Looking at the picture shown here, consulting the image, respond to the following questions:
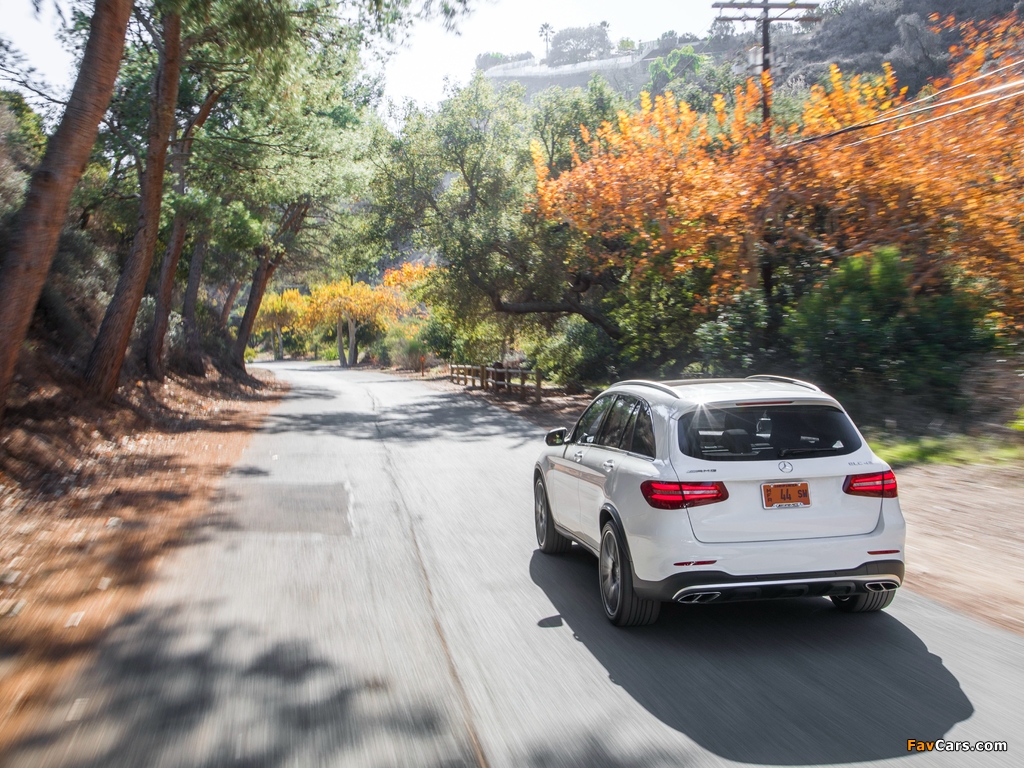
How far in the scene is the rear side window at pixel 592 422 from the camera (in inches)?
275

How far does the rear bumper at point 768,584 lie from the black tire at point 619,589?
225 millimetres

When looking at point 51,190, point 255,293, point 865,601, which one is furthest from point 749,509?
point 255,293

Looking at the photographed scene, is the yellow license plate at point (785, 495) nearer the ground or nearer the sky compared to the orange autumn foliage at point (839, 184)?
nearer the ground

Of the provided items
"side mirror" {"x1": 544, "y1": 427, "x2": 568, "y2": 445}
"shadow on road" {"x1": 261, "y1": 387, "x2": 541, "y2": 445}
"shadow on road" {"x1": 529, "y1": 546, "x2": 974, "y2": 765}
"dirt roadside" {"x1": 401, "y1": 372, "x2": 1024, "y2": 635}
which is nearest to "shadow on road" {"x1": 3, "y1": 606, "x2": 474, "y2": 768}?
"shadow on road" {"x1": 529, "y1": 546, "x2": 974, "y2": 765}

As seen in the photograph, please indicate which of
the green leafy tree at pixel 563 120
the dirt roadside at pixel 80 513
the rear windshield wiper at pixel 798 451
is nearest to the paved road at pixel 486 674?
the dirt roadside at pixel 80 513

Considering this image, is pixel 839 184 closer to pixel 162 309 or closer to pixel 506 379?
pixel 506 379

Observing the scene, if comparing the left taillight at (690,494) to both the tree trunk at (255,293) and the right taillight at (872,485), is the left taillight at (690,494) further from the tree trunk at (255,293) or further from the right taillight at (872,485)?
the tree trunk at (255,293)

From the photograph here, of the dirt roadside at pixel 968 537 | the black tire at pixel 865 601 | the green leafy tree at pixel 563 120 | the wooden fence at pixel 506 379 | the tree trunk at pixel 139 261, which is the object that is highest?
the green leafy tree at pixel 563 120

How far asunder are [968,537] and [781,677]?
4144 millimetres

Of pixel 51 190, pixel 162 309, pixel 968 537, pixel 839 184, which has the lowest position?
pixel 968 537

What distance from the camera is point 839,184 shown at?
17.4 meters

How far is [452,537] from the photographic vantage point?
8516 millimetres

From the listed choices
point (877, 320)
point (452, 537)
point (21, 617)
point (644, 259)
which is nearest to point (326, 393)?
point (644, 259)

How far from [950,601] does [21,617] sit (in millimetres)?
6344
